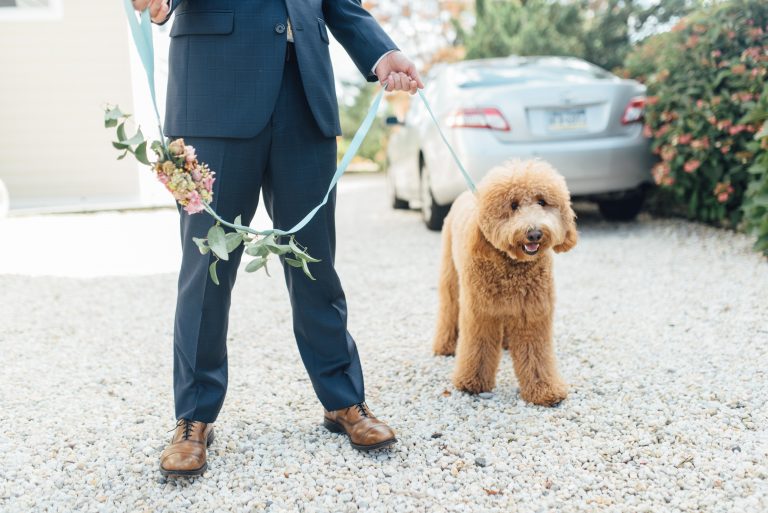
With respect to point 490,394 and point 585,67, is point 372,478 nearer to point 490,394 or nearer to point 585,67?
point 490,394

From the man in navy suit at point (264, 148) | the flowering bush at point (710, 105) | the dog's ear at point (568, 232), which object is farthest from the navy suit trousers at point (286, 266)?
the flowering bush at point (710, 105)

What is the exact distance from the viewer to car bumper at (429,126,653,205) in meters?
6.26

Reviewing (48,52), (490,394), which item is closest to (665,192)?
(490,394)

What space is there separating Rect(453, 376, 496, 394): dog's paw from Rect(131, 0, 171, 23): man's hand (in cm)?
187

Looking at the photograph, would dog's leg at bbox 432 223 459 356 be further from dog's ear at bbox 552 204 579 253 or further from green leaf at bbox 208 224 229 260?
green leaf at bbox 208 224 229 260

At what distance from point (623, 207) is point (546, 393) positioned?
460cm

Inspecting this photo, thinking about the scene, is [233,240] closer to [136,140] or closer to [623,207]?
[136,140]

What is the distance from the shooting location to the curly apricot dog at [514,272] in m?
2.88

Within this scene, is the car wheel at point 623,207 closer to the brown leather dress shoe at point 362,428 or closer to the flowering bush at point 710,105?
the flowering bush at point 710,105

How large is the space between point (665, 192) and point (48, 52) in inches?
310

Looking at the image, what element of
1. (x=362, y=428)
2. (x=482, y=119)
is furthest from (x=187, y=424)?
(x=482, y=119)

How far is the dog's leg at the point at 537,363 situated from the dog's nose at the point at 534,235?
0.43 m

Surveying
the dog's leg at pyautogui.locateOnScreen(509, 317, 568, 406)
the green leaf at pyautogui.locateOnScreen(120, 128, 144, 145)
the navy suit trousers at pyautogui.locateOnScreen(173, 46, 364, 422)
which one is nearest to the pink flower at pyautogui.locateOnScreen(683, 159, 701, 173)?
the dog's leg at pyautogui.locateOnScreen(509, 317, 568, 406)

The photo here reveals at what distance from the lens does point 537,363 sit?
3.12 metres
